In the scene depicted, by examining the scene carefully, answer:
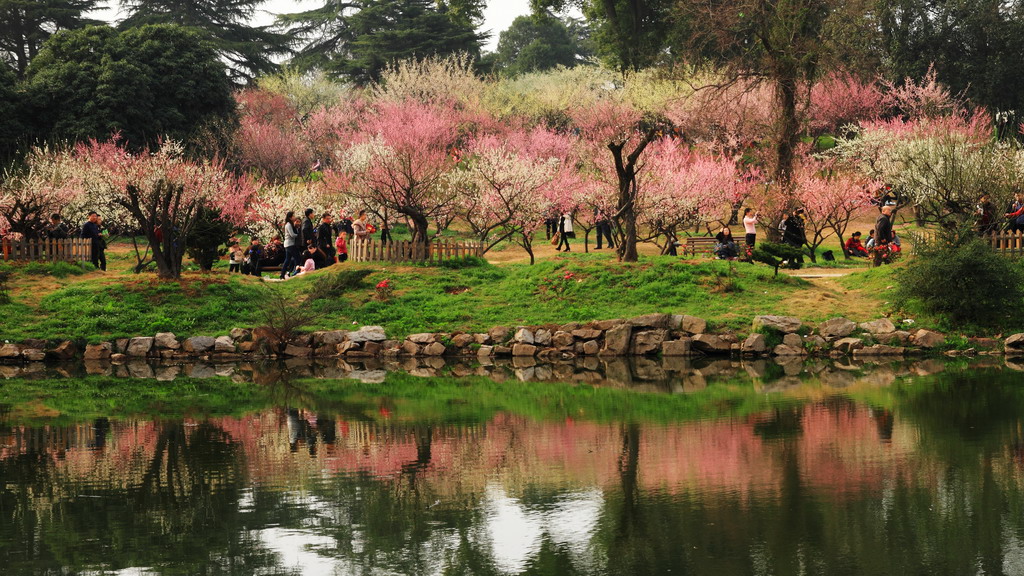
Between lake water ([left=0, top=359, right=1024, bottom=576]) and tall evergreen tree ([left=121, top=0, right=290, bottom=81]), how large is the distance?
5491 cm

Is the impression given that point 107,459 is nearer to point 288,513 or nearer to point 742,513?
point 288,513

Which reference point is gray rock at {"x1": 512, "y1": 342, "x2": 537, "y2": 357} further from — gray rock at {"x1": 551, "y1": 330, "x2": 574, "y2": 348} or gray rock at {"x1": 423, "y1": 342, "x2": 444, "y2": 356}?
gray rock at {"x1": 423, "y1": 342, "x2": 444, "y2": 356}

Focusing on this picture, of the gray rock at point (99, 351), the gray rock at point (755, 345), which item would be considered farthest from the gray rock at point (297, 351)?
the gray rock at point (755, 345)

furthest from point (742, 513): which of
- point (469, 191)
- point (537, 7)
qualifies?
point (537, 7)

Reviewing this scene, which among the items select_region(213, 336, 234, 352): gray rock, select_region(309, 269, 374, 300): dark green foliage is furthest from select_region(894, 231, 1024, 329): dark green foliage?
select_region(213, 336, 234, 352): gray rock

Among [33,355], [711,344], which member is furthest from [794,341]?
[33,355]

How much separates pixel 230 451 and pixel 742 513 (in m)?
5.66

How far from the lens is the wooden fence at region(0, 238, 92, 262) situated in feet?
92.2

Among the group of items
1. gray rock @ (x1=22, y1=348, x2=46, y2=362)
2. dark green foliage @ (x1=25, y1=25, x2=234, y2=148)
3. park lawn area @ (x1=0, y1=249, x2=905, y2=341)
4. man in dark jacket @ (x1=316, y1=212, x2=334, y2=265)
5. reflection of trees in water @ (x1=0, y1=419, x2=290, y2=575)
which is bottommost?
gray rock @ (x1=22, y1=348, x2=46, y2=362)

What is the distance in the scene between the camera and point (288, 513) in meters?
8.78

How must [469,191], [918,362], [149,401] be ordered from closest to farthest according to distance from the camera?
[149,401], [918,362], [469,191]

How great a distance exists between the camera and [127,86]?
4869 centimetres

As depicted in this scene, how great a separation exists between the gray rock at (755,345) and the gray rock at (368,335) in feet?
23.8

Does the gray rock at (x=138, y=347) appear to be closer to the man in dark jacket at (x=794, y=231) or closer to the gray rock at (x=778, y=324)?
the gray rock at (x=778, y=324)
